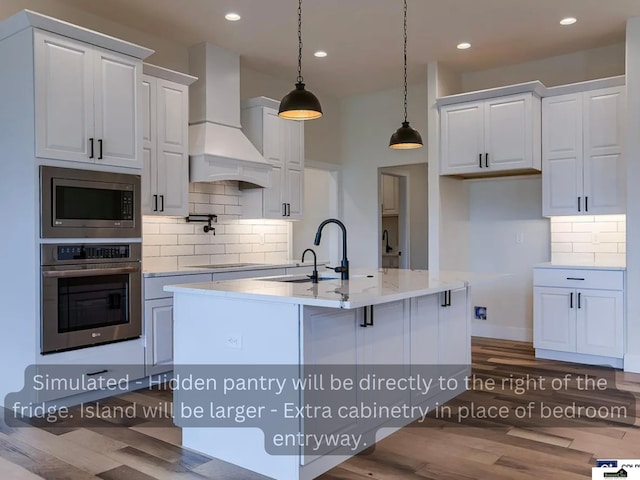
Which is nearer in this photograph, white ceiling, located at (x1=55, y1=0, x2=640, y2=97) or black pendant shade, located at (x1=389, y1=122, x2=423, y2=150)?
black pendant shade, located at (x1=389, y1=122, x2=423, y2=150)


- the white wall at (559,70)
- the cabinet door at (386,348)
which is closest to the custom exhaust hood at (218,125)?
the cabinet door at (386,348)

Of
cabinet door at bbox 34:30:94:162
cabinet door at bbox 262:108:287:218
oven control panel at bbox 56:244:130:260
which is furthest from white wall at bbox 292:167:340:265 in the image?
cabinet door at bbox 34:30:94:162

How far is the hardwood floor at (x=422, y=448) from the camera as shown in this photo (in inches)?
100

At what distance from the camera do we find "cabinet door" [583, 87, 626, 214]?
15.5 feet

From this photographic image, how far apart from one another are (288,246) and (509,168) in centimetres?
255

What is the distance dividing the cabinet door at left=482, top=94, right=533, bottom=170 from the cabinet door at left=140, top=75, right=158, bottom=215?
3.15 metres

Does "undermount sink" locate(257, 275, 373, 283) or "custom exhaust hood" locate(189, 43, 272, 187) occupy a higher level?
"custom exhaust hood" locate(189, 43, 272, 187)

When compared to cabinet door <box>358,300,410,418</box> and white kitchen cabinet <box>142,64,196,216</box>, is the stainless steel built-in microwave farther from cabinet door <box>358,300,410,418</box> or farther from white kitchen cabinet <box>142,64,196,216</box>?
cabinet door <box>358,300,410,418</box>

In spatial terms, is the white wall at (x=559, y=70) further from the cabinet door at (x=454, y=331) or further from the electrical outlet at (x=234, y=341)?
the electrical outlet at (x=234, y=341)

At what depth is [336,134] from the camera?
7.04 m

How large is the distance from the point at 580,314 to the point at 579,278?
0.32 metres

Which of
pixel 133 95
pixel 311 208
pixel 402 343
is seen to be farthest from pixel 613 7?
pixel 311 208

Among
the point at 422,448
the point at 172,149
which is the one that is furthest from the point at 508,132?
the point at 422,448

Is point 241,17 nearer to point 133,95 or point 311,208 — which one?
point 133,95
